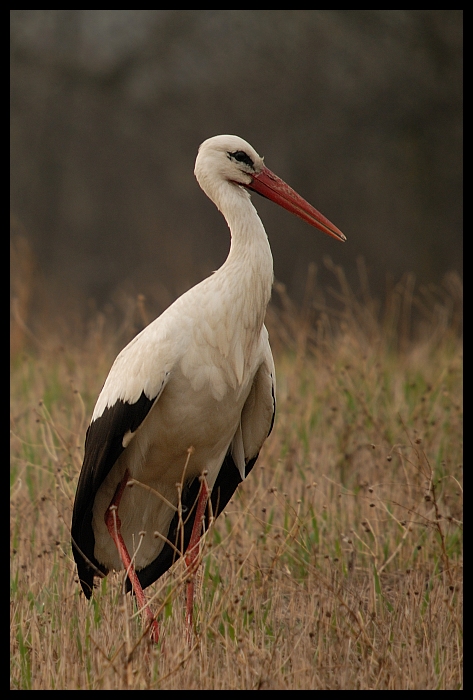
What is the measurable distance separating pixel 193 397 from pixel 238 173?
3.04 feet

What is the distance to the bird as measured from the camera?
315cm

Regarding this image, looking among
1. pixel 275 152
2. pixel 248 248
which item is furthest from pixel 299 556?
pixel 275 152

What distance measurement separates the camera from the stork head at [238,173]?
3400mm

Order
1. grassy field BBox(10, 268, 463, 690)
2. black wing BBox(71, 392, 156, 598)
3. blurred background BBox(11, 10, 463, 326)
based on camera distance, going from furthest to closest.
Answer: blurred background BBox(11, 10, 463, 326), black wing BBox(71, 392, 156, 598), grassy field BBox(10, 268, 463, 690)

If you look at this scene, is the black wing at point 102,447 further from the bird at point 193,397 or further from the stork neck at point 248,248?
the stork neck at point 248,248

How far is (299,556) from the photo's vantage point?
391 centimetres

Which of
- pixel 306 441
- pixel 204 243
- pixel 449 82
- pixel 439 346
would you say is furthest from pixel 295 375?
pixel 449 82

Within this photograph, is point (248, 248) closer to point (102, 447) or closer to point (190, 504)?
point (102, 447)

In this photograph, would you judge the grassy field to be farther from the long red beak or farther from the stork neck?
the long red beak

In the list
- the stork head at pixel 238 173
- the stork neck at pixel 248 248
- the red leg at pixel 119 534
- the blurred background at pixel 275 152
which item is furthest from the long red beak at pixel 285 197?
the blurred background at pixel 275 152

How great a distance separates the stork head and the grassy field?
1084 millimetres

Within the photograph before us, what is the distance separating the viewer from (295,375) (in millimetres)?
5953

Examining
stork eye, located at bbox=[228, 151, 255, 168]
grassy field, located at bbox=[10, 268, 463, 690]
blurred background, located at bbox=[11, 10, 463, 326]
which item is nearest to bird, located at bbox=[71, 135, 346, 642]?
stork eye, located at bbox=[228, 151, 255, 168]

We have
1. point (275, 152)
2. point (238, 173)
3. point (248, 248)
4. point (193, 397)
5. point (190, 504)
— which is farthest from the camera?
point (275, 152)
